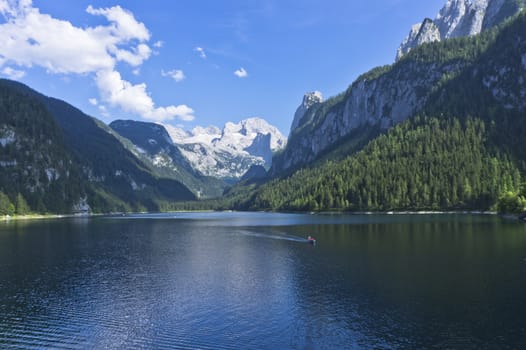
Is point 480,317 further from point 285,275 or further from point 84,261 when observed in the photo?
point 84,261

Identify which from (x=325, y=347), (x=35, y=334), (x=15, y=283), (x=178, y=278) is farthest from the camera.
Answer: (x=178, y=278)

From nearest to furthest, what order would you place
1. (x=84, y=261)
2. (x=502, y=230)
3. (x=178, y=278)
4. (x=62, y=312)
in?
(x=62, y=312) < (x=178, y=278) < (x=84, y=261) < (x=502, y=230)

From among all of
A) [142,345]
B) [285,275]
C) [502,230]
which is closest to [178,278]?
[285,275]

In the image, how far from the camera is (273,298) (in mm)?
53094

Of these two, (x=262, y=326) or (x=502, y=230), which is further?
(x=502, y=230)

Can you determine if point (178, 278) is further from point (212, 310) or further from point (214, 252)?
A: point (214, 252)

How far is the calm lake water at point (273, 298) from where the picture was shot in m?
38.2

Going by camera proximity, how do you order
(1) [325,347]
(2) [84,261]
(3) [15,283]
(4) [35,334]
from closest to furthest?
(1) [325,347]
(4) [35,334]
(3) [15,283]
(2) [84,261]

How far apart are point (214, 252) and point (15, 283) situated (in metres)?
44.5

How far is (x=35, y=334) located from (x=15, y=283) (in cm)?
2811

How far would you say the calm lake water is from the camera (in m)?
38.2

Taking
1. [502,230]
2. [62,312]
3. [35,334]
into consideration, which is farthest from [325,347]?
[502,230]

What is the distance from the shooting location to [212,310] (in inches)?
1884

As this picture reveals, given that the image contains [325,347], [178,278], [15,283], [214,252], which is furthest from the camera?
[214,252]
